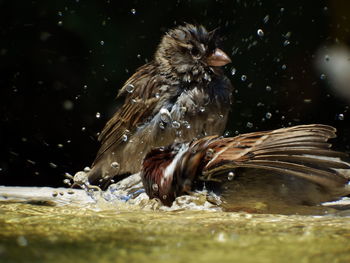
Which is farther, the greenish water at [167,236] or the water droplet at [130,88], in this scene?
the water droplet at [130,88]

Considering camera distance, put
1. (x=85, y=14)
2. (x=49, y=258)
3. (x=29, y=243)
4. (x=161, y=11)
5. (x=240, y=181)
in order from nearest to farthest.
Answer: (x=49, y=258), (x=29, y=243), (x=240, y=181), (x=85, y=14), (x=161, y=11)

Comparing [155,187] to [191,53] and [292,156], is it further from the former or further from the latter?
[191,53]

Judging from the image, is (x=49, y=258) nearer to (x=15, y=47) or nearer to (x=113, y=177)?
(x=113, y=177)

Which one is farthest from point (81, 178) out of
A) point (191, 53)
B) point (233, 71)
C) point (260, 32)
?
point (260, 32)

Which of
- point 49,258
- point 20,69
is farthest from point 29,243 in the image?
point 20,69

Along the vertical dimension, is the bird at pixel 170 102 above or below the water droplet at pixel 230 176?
above

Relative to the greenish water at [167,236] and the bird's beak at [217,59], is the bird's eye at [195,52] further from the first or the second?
the greenish water at [167,236]

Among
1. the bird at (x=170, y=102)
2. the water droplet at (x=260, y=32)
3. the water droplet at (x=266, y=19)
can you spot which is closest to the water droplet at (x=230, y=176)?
the bird at (x=170, y=102)
